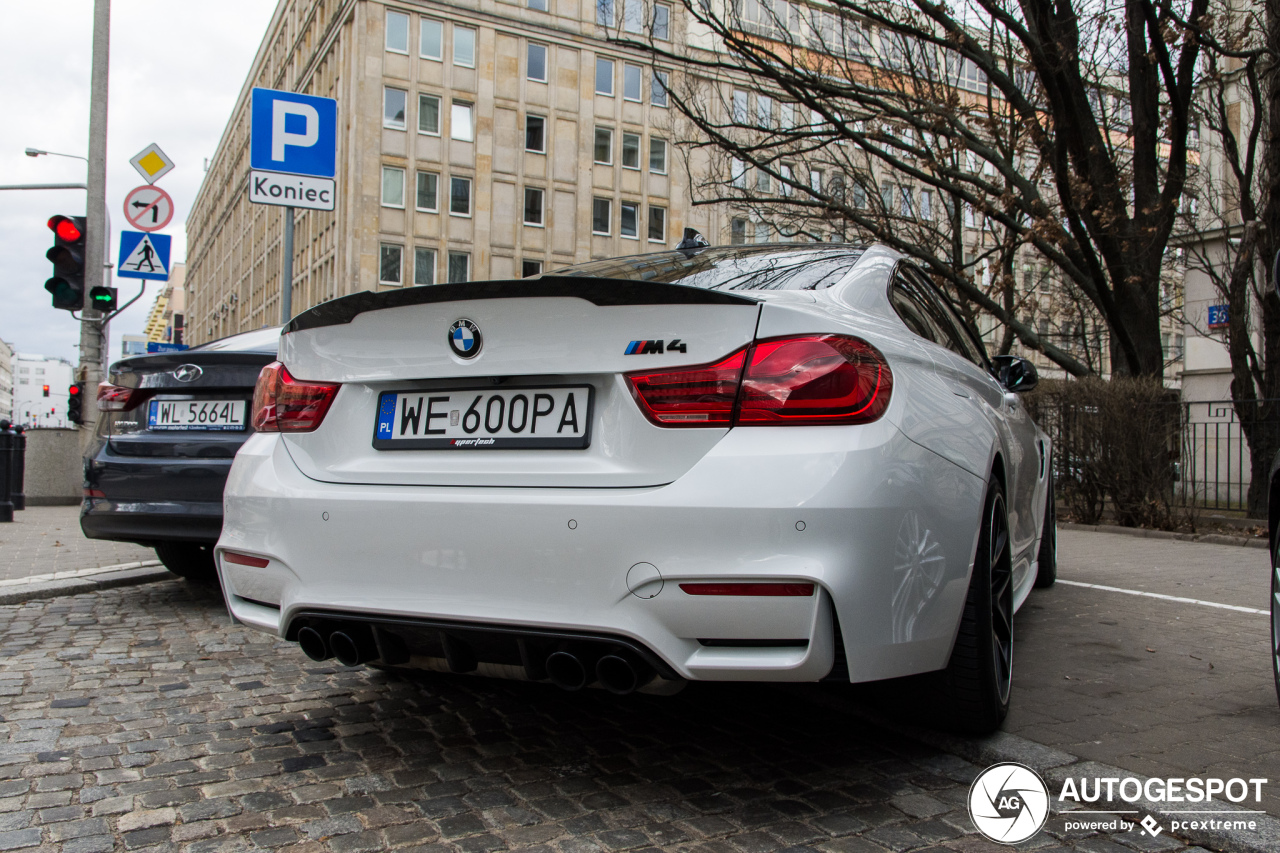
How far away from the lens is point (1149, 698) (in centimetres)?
376

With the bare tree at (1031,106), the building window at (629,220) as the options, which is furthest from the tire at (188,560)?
the building window at (629,220)

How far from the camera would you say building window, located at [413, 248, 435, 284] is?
4809 cm

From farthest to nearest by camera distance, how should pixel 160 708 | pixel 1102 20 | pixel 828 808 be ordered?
pixel 1102 20, pixel 160 708, pixel 828 808

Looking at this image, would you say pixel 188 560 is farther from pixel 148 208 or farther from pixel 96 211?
pixel 148 208

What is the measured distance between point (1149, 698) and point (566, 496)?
2.46 m

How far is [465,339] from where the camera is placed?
2818mm

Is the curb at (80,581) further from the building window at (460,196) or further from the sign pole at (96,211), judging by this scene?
the building window at (460,196)

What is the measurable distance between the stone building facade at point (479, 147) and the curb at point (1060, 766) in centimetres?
4467

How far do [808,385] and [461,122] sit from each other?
50.0 meters

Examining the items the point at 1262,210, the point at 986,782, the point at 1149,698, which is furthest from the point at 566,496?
the point at 1262,210

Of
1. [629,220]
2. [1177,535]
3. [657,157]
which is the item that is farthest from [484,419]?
[657,157]

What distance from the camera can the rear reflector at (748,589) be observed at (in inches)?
95.5

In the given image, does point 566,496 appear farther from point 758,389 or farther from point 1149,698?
point 1149,698

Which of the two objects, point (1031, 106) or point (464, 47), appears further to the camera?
point (464, 47)
